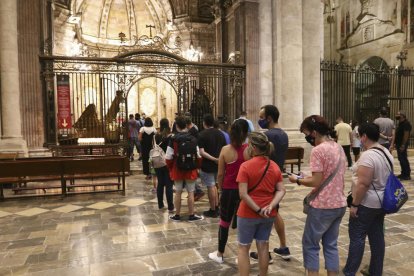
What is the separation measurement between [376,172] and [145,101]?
2261cm

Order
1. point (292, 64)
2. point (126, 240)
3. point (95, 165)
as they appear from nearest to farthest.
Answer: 1. point (126, 240)
2. point (95, 165)
3. point (292, 64)

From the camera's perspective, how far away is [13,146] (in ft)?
30.7

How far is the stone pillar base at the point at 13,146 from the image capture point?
925 centimetres

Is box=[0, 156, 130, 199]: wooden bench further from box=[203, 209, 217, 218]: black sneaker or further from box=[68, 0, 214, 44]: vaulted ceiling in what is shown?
box=[68, 0, 214, 44]: vaulted ceiling

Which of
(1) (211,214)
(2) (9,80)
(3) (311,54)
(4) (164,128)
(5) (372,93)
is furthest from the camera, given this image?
(5) (372,93)

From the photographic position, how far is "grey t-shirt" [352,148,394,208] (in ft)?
9.89

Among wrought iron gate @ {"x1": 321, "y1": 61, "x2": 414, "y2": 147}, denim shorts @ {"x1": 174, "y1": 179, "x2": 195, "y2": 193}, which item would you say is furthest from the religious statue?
denim shorts @ {"x1": 174, "y1": 179, "x2": 195, "y2": 193}

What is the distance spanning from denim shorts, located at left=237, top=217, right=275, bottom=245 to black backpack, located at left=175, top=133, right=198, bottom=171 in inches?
97.2

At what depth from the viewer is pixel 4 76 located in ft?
30.6

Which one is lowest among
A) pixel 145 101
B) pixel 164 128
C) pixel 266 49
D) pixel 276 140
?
pixel 276 140

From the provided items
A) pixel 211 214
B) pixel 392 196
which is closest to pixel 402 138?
pixel 211 214

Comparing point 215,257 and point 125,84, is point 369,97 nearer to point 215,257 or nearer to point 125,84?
point 125,84

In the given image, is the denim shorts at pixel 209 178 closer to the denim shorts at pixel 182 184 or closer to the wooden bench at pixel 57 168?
the denim shorts at pixel 182 184

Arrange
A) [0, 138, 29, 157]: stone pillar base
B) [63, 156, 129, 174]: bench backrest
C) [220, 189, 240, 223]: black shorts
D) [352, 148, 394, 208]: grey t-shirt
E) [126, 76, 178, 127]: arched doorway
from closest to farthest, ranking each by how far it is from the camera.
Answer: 1. [352, 148, 394, 208]: grey t-shirt
2. [220, 189, 240, 223]: black shorts
3. [63, 156, 129, 174]: bench backrest
4. [0, 138, 29, 157]: stone pillar base
5. [126, 76, 178, 127]: arched doorway
